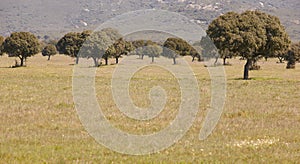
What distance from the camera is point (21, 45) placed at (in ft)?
343

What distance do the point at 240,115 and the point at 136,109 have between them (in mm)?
5359

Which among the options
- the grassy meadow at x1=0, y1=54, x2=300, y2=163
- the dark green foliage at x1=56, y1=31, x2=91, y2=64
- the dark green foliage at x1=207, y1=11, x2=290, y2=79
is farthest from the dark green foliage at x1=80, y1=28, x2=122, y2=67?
the grassy meadow at x1=0, y1=54, x2=300, y2=163

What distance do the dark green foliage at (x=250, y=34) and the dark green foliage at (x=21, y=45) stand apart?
56.1 meters

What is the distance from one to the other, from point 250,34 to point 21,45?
6185 cm

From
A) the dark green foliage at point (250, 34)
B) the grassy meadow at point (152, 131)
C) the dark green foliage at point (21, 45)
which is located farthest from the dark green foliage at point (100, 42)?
the grassy meadow at point (152, 131)

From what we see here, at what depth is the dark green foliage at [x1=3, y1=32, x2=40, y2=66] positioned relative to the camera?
341 ft

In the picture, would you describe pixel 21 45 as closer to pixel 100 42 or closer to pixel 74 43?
pixel 100 42

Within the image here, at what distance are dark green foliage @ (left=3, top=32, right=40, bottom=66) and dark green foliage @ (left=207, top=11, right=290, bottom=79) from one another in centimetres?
5607

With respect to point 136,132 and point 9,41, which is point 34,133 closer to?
point 136,132

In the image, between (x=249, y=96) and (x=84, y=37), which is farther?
(x=84, y=37)

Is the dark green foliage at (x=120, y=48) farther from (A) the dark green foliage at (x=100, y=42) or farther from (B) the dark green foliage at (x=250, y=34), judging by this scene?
(B) the dark green foliage at (x=250, y=34)

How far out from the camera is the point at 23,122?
19688 millimetres

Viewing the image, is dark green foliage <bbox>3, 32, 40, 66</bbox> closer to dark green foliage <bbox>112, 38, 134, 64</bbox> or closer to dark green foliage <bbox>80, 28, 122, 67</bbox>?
dark green foliage <bbox>80, 28, 122, 67</bbox>

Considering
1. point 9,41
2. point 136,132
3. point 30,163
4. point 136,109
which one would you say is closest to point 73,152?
point 30,163
